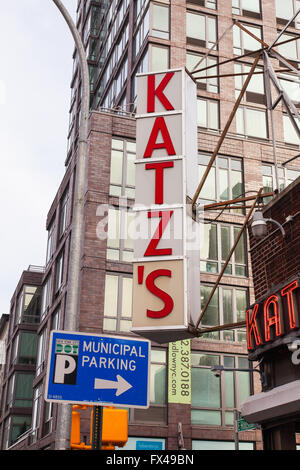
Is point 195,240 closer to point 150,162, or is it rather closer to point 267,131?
point 150,162

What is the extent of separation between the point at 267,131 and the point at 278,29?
26.1 ft

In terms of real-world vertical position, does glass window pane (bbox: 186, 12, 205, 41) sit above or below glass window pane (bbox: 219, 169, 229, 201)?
above

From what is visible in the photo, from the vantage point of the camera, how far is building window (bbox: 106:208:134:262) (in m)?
30.3

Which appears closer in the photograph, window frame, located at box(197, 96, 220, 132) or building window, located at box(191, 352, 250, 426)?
building window, located at box(191, 352, 250, 426)

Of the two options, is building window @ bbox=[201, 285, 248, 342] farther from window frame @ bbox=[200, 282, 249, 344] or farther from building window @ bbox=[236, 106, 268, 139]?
building window @ bbox=[236, 106, 268, 139]

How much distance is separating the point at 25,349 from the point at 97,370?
4105cm

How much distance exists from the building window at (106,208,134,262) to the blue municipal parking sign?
22.7 m

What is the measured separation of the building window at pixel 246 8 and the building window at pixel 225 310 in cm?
1933

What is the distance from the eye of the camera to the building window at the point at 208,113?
36.0 meters

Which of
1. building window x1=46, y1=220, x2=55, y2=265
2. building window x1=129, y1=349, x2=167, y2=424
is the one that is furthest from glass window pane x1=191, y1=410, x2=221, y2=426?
building window x1=46, y1=220, x2=55, y2=265

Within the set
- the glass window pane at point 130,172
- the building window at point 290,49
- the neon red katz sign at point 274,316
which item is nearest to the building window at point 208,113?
the glass window pane at point 130,172

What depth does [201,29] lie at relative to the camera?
3844 centimetres

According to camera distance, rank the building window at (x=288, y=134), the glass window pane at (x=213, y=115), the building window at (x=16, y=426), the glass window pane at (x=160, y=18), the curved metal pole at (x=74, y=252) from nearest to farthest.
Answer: the curved metal pole at (x=74, y=252) → the glass window pane at (x=213, y=115) → the building window at (x=288, y=134) → the glass window pane at (x=160, y=18) → the building window at (x=16, y=426)

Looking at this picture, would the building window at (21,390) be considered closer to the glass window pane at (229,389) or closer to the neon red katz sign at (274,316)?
the glass window pane at (229,389)
